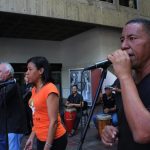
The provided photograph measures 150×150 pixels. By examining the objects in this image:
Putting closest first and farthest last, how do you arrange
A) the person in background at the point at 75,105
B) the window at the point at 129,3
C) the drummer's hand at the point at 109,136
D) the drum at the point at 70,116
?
the drummer's hand at the point at 109,136 → the drum at the point at 70,116 → the person in background at the point at 75,105 → the window at the point at 129,3

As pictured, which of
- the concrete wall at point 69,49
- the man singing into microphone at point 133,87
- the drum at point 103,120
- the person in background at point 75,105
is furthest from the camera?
the concrete wall at point 69,49

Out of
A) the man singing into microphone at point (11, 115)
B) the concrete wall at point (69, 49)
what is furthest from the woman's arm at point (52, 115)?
the concrete wall at point (69, 49)

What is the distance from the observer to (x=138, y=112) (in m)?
1.35

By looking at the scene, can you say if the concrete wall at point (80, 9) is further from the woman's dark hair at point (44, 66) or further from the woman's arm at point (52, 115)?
the woman's arm at point (52, 115)

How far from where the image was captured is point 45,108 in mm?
3074

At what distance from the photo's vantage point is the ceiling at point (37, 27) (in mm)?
11405

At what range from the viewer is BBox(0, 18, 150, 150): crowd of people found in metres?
1.40

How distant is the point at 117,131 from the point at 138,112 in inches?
15.5

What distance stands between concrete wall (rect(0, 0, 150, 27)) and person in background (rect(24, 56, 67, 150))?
7397 mm

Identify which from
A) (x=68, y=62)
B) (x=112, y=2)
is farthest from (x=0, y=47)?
(x=112, y=2)

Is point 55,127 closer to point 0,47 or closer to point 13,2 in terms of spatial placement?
point 13,2

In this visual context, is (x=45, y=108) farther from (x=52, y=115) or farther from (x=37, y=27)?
(x=37, y=27)

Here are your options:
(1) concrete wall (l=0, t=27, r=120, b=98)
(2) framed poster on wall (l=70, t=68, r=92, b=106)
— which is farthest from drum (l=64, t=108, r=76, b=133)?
(1) concrete wall (l=0, t=27, r=120, b=98)

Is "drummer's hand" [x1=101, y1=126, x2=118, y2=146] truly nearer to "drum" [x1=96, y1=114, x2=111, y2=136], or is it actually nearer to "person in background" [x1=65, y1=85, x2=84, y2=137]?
"drum" [x1=96, y1=114, x2=111, y2=136]
